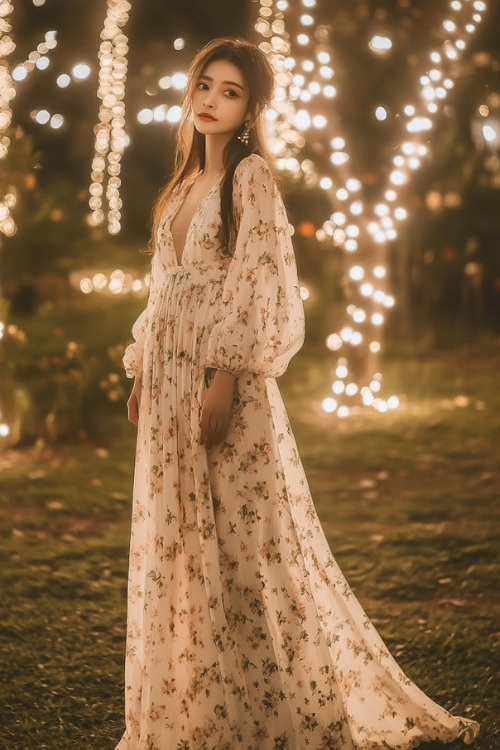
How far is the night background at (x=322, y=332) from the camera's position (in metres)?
4.00

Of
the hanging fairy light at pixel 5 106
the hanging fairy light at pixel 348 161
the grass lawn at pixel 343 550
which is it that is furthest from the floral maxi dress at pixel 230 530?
the hanging fairy light at pixel 348 161

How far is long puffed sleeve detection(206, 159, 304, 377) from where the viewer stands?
2.56m

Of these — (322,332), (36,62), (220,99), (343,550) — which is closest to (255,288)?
(220,99)

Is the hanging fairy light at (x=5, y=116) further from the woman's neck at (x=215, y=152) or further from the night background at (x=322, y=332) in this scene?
the woman's neck at (x=215, y=152)

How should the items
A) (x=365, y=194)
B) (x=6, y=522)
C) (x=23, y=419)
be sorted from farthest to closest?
1. (x=365, y=194)
2. (x=23, y=419)
3. (x=6, y=522)

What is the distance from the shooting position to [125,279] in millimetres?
9320

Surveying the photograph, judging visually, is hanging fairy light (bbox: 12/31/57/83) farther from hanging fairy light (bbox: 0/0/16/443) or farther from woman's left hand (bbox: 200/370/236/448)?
woman's left hand (bbox: 200/370/236/448)

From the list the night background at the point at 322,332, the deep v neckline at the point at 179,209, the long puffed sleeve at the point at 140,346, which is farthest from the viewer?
the night background at the point at 322,332

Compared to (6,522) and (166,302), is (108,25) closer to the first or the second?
(6,522)

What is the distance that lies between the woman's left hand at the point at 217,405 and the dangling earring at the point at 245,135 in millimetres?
693

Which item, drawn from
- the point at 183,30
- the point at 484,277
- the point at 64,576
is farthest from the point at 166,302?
the point at 484,277

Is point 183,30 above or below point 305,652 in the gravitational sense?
above

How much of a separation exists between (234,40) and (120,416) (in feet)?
15.7

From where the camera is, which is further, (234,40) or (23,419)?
(23,419)
